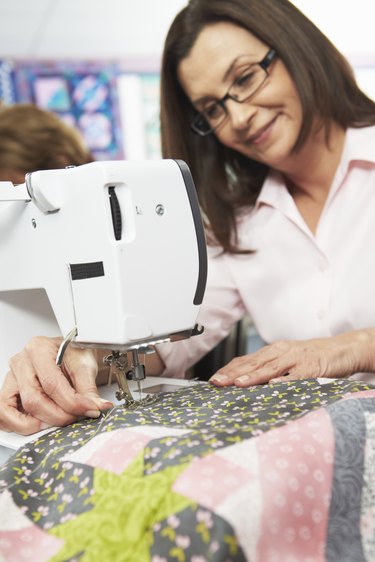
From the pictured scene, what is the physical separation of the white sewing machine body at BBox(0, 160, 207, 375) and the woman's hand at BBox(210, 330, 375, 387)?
0.19 m

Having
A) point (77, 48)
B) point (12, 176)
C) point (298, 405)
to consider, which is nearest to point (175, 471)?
point (298, 405)

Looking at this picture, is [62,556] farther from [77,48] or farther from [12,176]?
[77,48]

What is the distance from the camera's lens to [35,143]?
2.25 meters

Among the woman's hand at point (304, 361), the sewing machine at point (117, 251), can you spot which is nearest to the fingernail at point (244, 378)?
the woman's hand at point (304, 361)

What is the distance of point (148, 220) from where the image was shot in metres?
0.93

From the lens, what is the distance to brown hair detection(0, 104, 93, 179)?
2211mm

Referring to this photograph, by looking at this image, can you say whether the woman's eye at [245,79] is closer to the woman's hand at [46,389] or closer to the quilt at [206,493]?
Result: the woman's hand at [46,389]

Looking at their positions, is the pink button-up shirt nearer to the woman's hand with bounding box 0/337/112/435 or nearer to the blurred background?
the woman's hand with bounding box 0/337/112/435

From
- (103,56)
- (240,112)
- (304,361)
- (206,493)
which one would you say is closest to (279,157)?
(240,112)

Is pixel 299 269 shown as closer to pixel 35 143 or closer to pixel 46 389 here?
pixel 46 389

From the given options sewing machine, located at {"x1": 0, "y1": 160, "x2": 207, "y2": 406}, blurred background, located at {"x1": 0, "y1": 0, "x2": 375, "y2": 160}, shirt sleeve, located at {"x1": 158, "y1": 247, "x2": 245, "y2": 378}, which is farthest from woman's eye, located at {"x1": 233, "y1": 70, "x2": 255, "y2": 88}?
blurred background, located at {"x1": 0, "y1": 0, "x2": 375, "y2": 160}

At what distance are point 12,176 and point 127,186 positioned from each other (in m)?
1.42

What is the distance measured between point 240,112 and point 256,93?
6cm

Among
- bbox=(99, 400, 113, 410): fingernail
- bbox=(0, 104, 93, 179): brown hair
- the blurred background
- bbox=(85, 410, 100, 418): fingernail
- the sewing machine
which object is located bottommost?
bbox=(85, 410, 100, 418): fingernail
